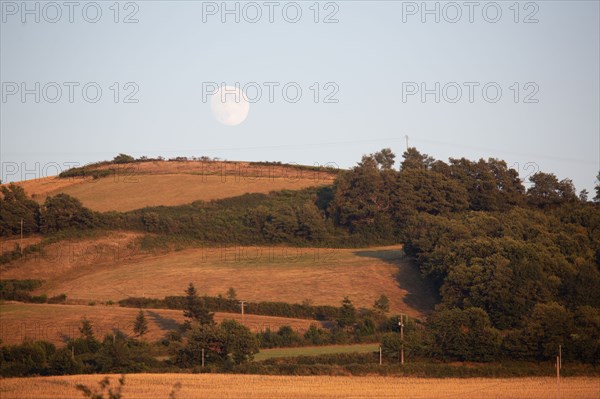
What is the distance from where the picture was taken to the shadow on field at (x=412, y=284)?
64.1 metres

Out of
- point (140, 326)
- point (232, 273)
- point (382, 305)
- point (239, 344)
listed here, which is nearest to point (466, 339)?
point (239, 344)

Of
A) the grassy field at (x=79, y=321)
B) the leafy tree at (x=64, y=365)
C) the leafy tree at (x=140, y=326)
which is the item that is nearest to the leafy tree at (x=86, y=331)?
the grassy field at (x=79, y=321)

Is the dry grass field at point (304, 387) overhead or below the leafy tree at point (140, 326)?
below

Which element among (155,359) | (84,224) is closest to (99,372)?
(155,359)

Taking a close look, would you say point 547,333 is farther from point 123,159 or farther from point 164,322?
point 123,159

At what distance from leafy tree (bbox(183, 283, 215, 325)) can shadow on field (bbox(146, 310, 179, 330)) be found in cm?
106

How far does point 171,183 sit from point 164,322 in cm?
4415

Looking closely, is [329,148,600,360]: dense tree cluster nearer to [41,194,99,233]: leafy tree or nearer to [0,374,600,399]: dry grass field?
[0,374,600,399]: dry grass field

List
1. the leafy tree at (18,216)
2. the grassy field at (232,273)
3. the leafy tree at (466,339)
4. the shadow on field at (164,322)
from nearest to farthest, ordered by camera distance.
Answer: the leafy tree at (466,339) → the shadow on field at (164,322) → the grassy field at (232,273) → the leafy tree at (18,216)

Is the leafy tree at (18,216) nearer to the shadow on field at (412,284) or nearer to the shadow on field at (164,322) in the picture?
the shadow on field at (164,322)

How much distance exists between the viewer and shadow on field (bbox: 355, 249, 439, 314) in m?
64.1

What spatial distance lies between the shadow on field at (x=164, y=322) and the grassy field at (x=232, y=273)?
16.0 ft

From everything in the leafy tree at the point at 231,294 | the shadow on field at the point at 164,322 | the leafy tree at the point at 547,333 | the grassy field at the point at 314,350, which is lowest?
the grassy field at the point at 314,350

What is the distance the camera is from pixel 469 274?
5850 cm
